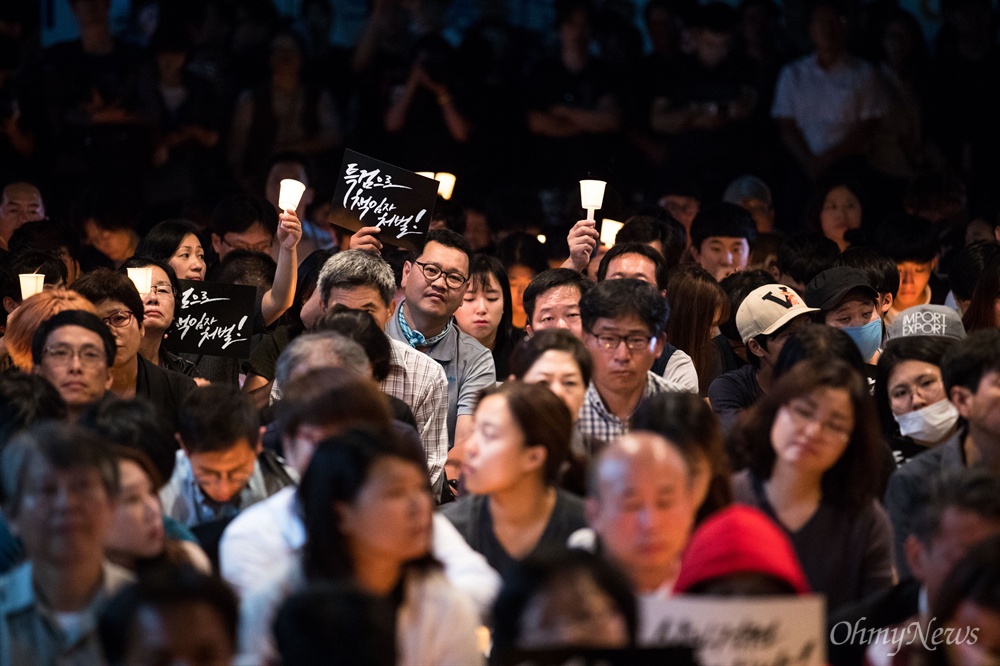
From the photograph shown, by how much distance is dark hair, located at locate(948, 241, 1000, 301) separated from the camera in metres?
7.98

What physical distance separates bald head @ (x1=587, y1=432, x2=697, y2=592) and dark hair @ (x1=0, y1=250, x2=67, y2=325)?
4.30 metres

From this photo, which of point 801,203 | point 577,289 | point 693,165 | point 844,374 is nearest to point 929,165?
point 801,203

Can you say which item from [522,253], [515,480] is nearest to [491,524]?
[515,480]

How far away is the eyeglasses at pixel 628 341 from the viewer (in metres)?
6.19

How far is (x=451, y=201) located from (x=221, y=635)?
6985 millimetres

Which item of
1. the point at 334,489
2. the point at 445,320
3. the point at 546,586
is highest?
the point at 445,320

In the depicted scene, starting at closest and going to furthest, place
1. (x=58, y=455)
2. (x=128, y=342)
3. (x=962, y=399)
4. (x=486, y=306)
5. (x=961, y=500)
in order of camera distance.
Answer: (x=58, y=455) → (x=961, y=500) → (x=962, y=399) → (x=128, y=342) → (x=486, y=306)

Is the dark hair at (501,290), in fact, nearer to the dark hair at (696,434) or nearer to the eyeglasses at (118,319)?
the eyeglasses at (118,319)

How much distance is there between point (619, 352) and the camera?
618cm

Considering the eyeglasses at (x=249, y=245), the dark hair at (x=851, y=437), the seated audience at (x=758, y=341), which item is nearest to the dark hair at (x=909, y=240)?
the seated audience at (x=758, y=341)

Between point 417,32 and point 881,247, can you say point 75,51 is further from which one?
point 881,247

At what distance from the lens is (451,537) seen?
15.1ft

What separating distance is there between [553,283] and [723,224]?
7.79 feet

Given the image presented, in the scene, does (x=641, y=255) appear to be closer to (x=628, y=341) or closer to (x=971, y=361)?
(x=628, y=341)
